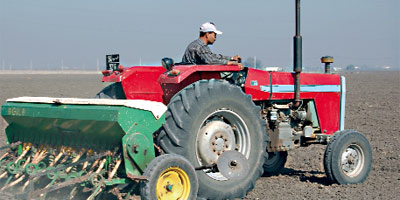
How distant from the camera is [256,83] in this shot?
6.39 m

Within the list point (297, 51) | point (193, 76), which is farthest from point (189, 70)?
point (297, 51)

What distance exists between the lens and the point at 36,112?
Result: 5.75m

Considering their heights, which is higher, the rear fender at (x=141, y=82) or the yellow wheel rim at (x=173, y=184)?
the rear fender at (x=141, y=82)

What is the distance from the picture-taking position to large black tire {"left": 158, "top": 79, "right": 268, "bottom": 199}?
5.30m

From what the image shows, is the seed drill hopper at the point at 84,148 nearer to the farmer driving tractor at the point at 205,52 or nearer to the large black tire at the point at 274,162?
the farmer driving tractor at the point at 205,52

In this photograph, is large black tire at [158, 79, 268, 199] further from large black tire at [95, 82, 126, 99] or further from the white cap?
large black tire at [95, 82, 126, 99]

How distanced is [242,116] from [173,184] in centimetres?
132

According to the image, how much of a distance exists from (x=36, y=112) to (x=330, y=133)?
3979 mm

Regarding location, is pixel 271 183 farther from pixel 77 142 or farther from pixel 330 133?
pixel 77 142

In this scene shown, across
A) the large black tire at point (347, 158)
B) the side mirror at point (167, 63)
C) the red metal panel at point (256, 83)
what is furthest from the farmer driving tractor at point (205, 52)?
the large black tire at point (347, 158)

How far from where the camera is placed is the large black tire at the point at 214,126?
530 centimetres

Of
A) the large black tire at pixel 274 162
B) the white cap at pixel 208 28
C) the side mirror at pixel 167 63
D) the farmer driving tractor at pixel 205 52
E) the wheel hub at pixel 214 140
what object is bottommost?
the large black tire at pixel 274 162

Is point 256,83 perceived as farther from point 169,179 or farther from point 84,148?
point 84,148

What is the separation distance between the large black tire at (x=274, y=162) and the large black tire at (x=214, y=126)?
1.48 metres
